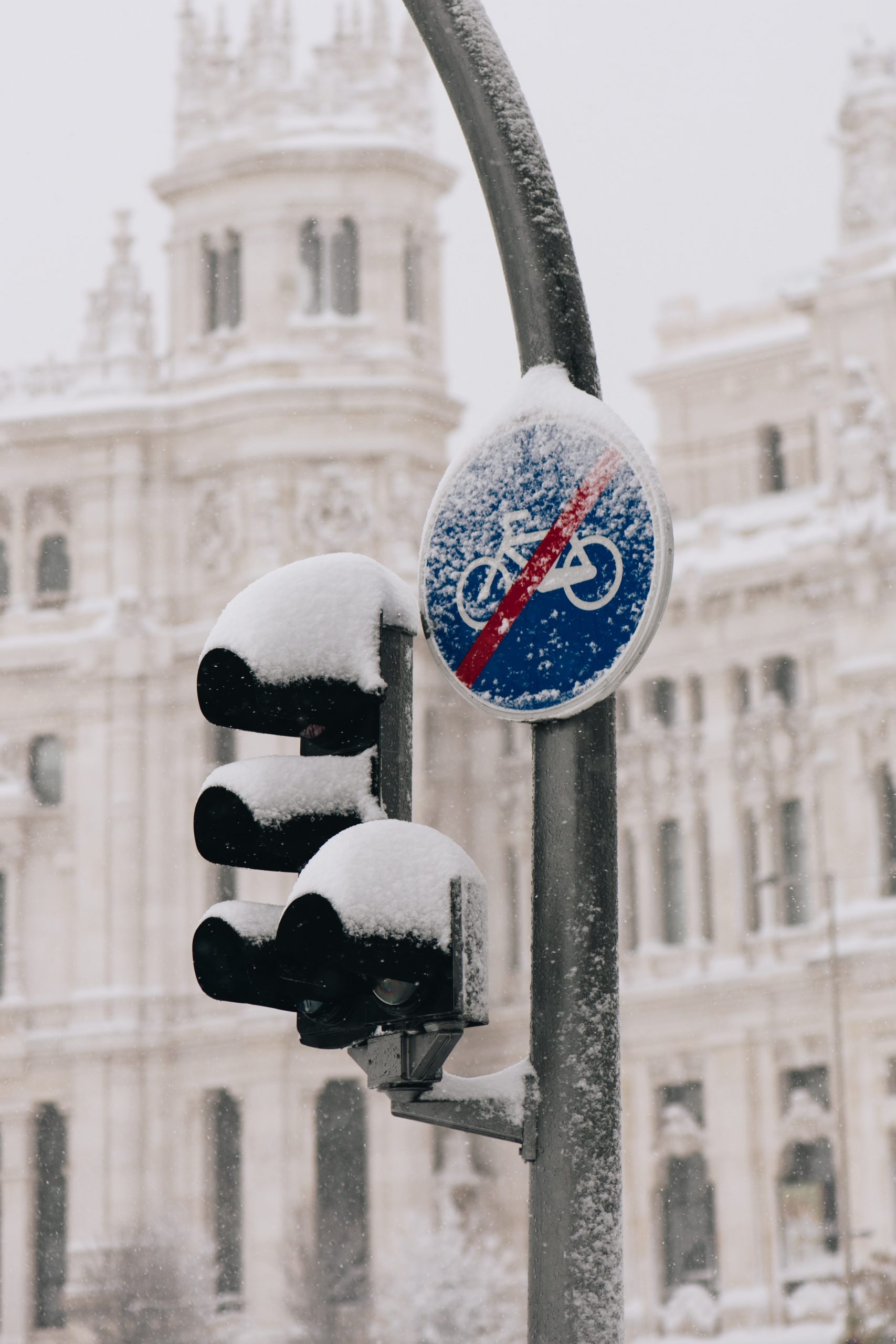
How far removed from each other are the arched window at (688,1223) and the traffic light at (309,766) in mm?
51379

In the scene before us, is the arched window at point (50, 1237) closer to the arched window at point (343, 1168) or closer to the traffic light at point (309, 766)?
the arched window at point (343, 1168)

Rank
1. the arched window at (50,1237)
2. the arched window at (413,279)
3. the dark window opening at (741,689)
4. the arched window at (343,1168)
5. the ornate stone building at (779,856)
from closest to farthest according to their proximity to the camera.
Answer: the ornate stone building at (779,856) → the arched window at (343,1168) → the dark window opening at (741,689) → the arched window at (50,1237) → the arched window at (413,279)

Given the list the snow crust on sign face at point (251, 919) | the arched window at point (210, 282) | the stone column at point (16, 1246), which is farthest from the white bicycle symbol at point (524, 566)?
the arched window at point (210, 282)

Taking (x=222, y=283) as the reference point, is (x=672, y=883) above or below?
below

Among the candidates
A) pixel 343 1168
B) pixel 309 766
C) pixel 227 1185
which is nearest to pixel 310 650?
pixel 309 766

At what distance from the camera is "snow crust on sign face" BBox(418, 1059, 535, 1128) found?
4730 millimetres

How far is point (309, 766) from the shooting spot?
4.70 metres

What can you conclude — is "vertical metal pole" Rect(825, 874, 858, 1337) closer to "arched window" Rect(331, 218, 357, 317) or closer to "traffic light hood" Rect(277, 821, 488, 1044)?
"arched window" Rect(331, 218, 357, 317)

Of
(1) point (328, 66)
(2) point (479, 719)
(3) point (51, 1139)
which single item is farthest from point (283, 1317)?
(1) point (328, 66)

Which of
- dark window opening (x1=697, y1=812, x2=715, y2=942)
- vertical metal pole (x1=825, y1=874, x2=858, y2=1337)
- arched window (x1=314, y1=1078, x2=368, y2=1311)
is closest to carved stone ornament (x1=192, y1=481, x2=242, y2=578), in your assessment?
arched window (x1=314, y1=1078, x2=368, y2=1311)

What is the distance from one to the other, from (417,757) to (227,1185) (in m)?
10.3

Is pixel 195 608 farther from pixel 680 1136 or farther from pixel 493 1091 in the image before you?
Result: pixel 493 1091

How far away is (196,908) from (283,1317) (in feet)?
31.6

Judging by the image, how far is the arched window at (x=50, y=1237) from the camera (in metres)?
57.9
